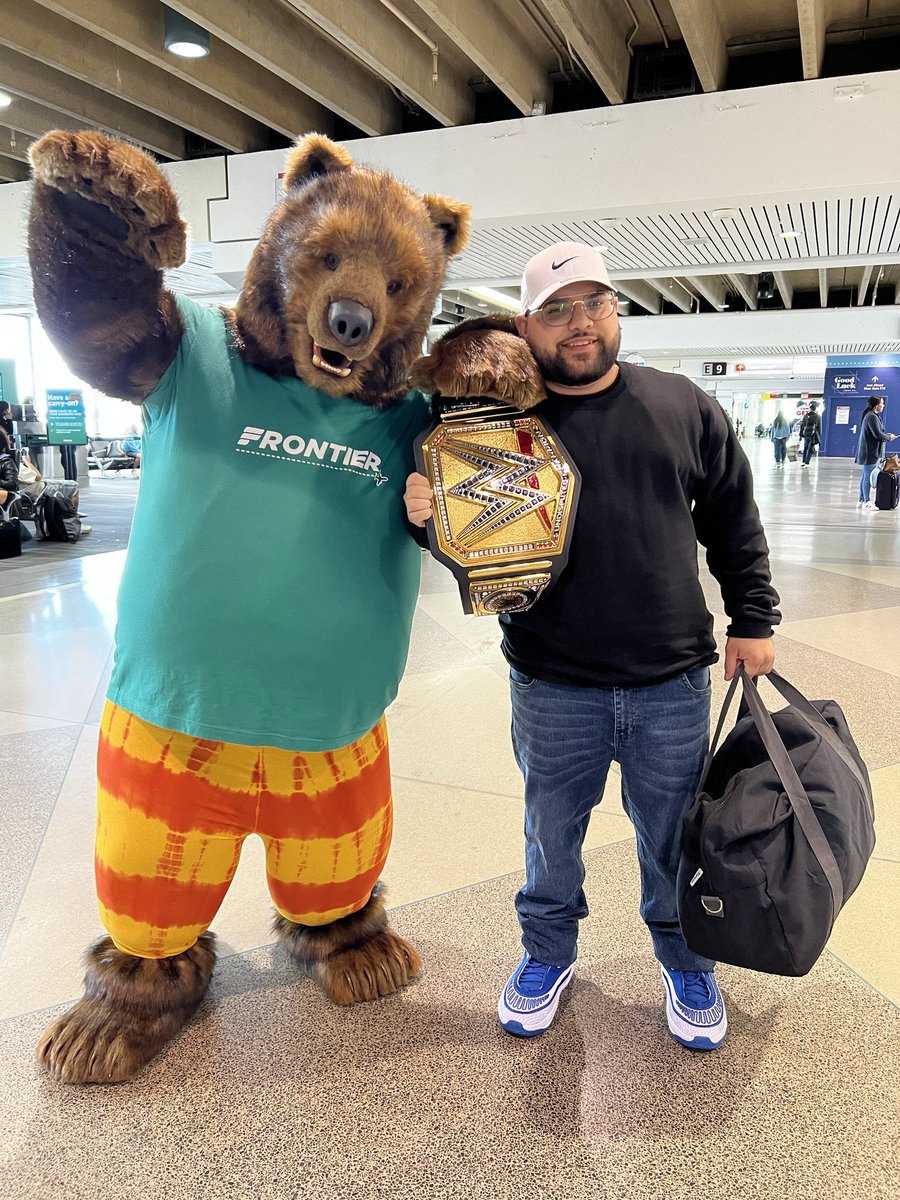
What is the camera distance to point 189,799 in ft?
5.19

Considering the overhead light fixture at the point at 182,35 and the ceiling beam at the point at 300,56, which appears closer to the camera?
the ceiling beam at the point at 300,56

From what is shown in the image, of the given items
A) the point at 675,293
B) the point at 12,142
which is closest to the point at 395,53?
the point at 12,142

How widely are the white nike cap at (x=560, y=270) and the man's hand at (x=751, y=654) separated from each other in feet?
2.57

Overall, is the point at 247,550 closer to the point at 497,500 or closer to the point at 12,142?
the point at 497,500

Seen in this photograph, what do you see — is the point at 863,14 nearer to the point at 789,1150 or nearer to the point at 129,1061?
the point at 789,1150

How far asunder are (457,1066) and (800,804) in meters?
0.87

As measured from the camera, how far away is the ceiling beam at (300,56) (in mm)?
4848

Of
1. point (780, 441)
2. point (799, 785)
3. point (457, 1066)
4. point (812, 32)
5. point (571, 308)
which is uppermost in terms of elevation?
point (812, 32)

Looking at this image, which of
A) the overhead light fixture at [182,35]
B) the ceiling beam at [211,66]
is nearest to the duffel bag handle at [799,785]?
the ceiling beam at [211,66]

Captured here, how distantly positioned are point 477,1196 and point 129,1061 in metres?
0.72

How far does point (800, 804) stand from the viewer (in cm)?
143

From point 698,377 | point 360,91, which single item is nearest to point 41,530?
point 360,91

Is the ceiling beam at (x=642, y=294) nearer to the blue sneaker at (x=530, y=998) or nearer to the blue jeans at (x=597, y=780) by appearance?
the blue jeans at (x=597, y=780)

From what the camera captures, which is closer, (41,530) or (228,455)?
(228,455)
